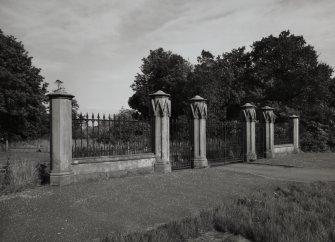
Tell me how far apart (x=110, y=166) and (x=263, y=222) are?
201 inches

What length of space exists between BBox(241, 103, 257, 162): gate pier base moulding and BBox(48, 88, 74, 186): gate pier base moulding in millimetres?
9975

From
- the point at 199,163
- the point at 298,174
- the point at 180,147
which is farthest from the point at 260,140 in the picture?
the point at 180,147

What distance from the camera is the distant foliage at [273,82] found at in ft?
94.1

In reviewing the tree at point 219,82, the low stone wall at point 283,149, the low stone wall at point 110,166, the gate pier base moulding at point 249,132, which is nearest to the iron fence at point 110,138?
the low stone wall at point 110,166

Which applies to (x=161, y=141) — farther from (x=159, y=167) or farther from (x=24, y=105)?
(x=24, y=105)

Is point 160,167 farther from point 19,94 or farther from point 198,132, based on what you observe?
point 19,94

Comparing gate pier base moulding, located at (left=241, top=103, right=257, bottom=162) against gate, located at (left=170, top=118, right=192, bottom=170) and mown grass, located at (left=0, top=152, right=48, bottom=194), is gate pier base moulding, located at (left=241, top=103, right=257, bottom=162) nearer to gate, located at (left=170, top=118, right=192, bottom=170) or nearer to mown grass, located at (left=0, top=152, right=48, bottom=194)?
gate, located at (left=170, top=118, right=192, bottom=170)

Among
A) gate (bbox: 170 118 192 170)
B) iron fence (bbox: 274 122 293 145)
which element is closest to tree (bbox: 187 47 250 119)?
iron fence (bbox: 274 122 293 145)

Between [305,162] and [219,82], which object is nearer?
[305,162]

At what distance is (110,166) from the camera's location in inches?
358

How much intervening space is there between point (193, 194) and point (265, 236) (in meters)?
3.20

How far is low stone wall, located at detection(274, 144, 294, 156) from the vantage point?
1798 cm

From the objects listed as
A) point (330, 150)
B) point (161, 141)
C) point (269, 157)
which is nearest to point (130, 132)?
point (161, 141)

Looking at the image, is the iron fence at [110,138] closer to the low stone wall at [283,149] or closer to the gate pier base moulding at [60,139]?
the gate pier base moulding at [60,139]
